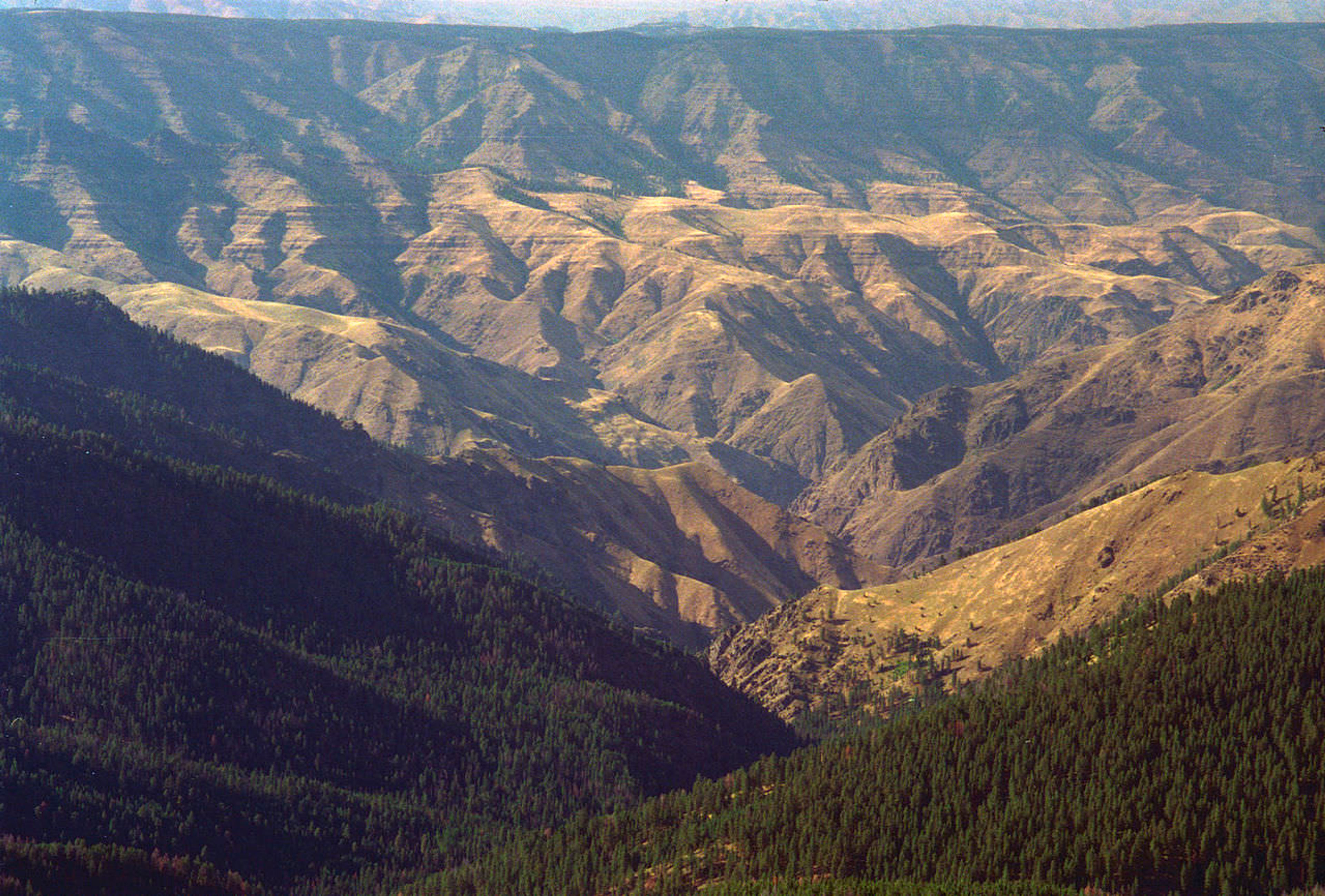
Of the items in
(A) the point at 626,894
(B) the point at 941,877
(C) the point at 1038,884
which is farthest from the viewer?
(A) the point at 626,894

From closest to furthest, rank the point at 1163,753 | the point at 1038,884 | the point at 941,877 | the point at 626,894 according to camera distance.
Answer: the point at 1038,884
the point at 941,877
the point at 1163,753
the point at 626,894

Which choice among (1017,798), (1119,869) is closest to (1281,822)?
(1119,869)

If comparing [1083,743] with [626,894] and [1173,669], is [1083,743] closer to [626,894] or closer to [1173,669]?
[1173,669]

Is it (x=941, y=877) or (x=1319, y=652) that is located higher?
(x=1319, y=652)

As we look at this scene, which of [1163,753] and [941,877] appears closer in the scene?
[941,877]

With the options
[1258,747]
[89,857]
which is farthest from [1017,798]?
[89,857]

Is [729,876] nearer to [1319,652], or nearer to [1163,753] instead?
[1163,753]

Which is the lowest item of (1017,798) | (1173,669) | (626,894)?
(626,894)
